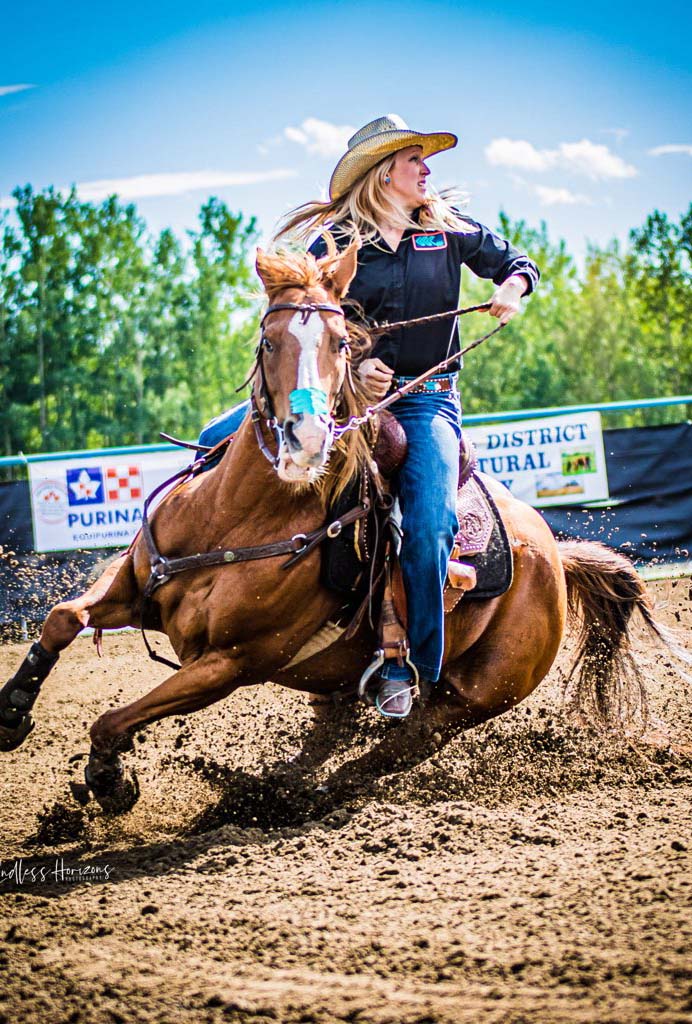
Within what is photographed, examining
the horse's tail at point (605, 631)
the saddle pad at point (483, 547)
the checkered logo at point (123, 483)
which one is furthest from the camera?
the checkered logo at point (123, 483)

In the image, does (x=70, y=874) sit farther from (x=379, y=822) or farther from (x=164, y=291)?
(x=164, y=291)

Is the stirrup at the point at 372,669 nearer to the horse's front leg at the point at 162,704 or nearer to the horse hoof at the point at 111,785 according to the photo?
the horse's front leg at the point at 162,704

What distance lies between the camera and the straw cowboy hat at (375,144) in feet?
13.9

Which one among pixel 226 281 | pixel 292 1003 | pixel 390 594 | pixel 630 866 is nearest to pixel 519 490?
pixel 390 594

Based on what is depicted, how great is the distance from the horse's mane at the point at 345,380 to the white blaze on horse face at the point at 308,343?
8.2 inches

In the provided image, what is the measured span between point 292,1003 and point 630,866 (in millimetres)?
1471

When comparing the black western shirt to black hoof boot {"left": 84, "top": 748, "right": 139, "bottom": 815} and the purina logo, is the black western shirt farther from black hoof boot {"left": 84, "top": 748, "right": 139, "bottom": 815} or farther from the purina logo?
the purina logo

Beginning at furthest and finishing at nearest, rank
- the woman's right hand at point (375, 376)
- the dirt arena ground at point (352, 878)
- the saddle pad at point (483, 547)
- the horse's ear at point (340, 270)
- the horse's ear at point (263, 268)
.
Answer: the saddle pad at point (483, 547), the woman's right hand at point (375, 376), the horse's ear at point (340, 270), the horse's ear at point (263, 268), the dirt arena ground at point (352, 878)

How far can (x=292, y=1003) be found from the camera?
8.59ft

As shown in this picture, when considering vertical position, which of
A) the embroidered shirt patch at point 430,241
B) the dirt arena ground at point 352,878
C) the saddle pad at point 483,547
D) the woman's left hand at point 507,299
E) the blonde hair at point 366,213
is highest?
the blonde hair at point 366,213

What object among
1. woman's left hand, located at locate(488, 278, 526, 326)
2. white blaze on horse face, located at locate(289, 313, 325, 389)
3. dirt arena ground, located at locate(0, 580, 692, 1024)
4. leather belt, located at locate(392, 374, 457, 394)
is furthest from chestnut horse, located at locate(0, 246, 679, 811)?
woman's left hand, located at locate(488, 278, 526, 326)

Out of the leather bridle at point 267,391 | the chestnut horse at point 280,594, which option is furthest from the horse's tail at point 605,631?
the leather bridle at point 267,391

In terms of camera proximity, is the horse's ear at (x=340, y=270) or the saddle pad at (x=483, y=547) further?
the saddle pad at (x=483, y=547)

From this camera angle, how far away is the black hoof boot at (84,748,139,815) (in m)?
4.11
